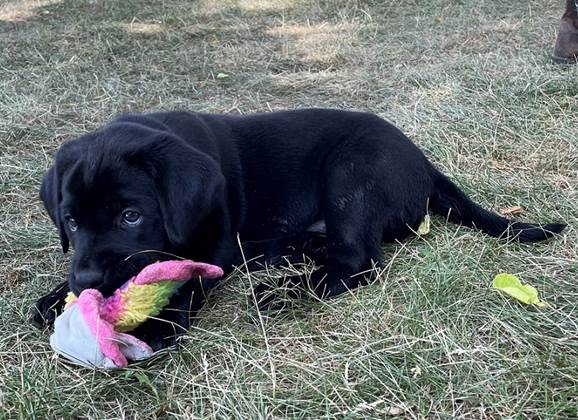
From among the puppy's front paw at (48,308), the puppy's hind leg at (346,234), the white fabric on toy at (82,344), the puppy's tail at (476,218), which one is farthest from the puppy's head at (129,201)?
the puppy's tail at (476,218)

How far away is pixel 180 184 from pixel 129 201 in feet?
0.63

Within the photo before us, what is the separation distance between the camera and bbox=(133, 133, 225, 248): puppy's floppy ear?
2.61m

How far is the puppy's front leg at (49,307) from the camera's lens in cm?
278

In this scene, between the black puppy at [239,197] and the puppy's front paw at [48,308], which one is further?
the puppy's front paw at [48,308]

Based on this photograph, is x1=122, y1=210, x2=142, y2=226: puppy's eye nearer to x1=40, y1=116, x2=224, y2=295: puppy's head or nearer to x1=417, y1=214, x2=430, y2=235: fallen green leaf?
x1=40, y1=116, x2=224, y2=295: puppy's head

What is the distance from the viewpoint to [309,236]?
344cm

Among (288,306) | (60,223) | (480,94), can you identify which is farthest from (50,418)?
(480,94)

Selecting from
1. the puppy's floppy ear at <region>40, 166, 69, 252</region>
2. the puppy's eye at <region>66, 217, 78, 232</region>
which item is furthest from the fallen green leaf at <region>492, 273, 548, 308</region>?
the puppy's floppy ear at <region>40, 166, 69, 252</region>

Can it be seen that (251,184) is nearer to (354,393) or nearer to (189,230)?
(189,230)

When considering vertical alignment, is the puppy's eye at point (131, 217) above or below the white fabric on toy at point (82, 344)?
above

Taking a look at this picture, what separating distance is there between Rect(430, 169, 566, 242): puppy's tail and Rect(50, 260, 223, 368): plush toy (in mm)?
1396

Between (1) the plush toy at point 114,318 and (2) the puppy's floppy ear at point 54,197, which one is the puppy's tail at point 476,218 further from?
(2) the puppy's floppy ear at point 54,197

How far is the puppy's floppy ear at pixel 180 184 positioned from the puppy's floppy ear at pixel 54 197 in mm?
393

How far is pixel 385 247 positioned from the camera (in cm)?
338
